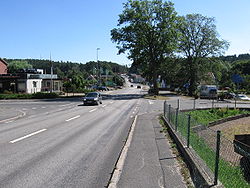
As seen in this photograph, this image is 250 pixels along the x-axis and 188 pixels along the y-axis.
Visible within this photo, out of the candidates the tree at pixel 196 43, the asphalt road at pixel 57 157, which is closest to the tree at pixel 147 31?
the tree at pixel 196 43

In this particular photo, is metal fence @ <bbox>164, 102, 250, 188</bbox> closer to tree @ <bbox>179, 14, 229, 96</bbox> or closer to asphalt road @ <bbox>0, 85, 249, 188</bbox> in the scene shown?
asphalt road @ <bbox>0, 85, 249, 188</bbox>

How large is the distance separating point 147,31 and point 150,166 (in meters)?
47.7

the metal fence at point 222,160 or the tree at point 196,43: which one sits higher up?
the tree at point 196,43

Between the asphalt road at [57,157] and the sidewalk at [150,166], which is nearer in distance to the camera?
the sidewalk at [150,166]

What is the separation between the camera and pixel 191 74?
198 feet

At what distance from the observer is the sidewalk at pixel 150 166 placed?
21.4ft

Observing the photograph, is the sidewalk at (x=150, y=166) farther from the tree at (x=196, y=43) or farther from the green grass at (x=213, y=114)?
the tree at (x=196, y=43)

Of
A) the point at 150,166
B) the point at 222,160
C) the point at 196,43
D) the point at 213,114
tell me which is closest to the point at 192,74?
the point at 196,43

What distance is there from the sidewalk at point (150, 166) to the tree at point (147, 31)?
142ft

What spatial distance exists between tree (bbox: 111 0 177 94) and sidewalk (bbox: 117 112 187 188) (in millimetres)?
43300

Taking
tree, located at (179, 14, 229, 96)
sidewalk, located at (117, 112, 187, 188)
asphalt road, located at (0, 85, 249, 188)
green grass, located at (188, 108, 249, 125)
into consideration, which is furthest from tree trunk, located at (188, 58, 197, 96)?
sidewalk, located at (117, 112, 187, 188)

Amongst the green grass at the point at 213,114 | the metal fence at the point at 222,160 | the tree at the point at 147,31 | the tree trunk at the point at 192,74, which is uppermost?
the tree at the point at 147,31

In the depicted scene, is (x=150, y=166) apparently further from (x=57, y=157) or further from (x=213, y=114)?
(x=213, y=114)

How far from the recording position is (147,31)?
2100 inches
